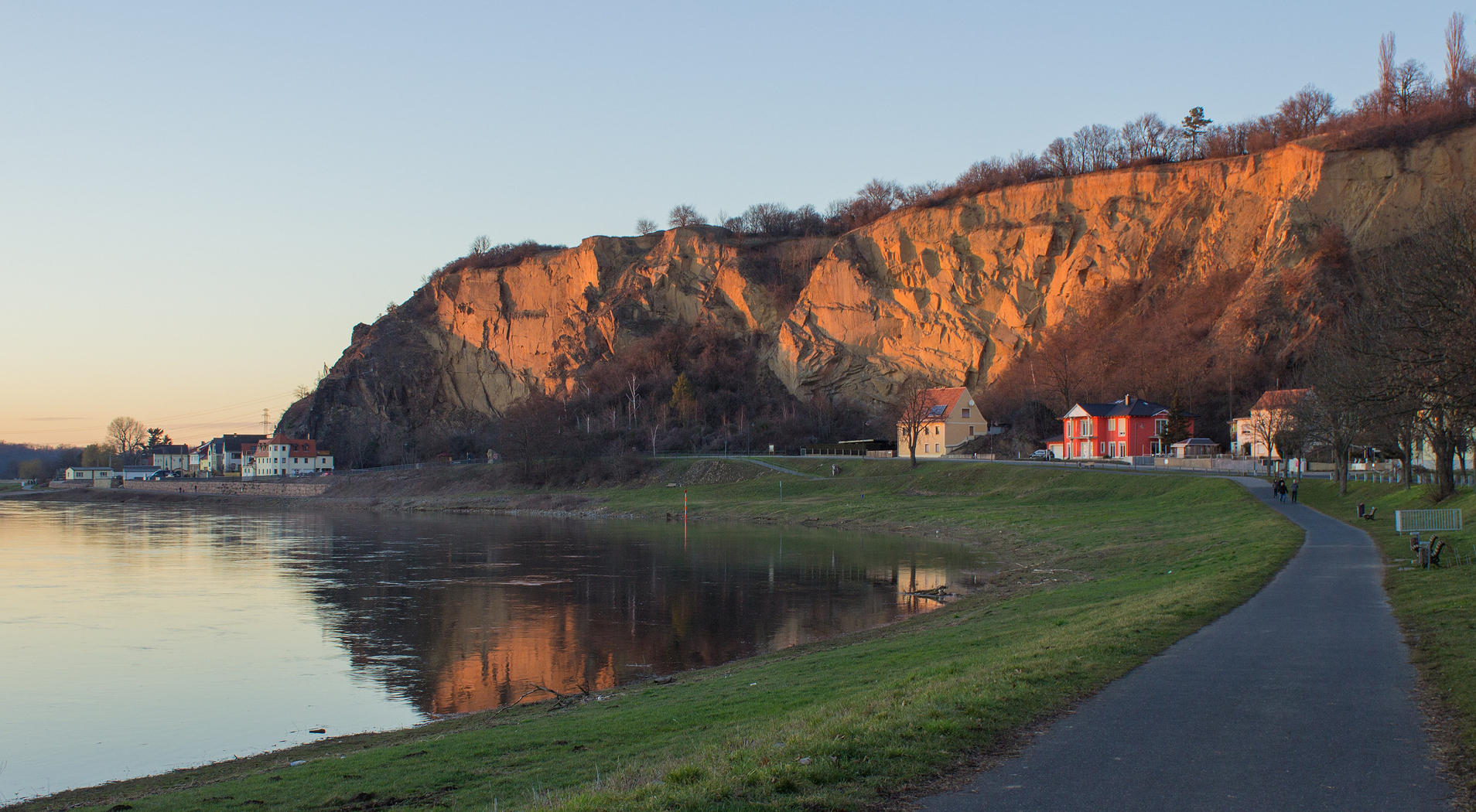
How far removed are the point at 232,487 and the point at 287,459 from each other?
36.6ft

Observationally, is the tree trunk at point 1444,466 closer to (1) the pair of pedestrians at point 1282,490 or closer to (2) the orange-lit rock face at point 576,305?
(1) the pair of pedestrians at point 1282,490

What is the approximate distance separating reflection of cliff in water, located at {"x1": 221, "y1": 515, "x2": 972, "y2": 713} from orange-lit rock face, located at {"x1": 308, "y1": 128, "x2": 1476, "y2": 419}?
47.2 metres

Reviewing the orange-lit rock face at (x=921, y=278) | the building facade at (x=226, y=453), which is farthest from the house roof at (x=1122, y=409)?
the building facade at (x=226, y=453)

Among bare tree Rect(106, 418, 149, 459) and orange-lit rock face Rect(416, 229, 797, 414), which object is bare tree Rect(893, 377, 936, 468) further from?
bare tree Rect(106, 418, 149, 459)

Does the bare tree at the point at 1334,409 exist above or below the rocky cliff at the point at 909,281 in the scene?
below

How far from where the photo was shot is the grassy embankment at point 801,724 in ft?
22.7

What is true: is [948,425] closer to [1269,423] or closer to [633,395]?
[1269,423]

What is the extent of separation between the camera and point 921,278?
93.9 m

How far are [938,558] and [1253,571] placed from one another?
16585mm

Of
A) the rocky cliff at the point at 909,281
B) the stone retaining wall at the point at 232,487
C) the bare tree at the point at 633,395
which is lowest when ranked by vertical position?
the stone retaining wall at the point at 232,487

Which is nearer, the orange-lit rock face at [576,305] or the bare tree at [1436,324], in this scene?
the bare tree at [1436,324]

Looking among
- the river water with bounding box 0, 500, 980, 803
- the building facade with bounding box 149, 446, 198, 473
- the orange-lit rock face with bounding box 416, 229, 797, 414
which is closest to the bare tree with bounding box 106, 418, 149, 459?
the building facade with bounding box 149, 446, 198, 473

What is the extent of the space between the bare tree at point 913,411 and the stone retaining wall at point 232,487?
55669 millimetres

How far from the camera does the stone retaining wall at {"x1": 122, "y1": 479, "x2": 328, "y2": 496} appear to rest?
93750mm
